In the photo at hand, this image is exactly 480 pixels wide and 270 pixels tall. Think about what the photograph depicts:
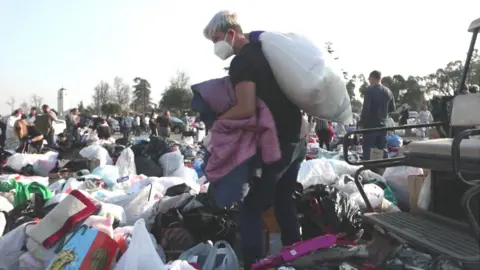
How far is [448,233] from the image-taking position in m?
2.38

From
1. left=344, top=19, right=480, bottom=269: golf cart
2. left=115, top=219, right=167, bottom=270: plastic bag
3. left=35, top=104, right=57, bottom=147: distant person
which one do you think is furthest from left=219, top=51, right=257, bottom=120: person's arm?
left=35, top=104, right=57, bottom=147: distant person

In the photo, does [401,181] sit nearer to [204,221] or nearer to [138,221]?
[204,221]

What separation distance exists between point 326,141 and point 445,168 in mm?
9690

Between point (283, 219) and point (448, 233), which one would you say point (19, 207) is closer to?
point (283, 219)

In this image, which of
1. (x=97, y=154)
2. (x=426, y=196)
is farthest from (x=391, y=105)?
(x=426, y=196)

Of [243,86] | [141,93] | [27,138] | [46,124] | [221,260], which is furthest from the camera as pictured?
[141,93]

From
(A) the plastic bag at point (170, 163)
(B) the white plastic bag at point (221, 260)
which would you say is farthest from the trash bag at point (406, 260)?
(A) the plastic bag at point (170, 163)

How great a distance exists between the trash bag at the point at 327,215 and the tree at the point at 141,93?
73.9 meters

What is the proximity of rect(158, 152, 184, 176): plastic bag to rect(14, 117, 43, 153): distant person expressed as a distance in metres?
5.66

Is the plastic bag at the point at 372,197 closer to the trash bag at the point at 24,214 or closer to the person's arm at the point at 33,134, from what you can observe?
the trash bag at the point at 24,214

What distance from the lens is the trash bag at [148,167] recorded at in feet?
23.8

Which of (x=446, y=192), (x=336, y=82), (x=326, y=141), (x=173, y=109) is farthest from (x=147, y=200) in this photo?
(x=173, y=109)

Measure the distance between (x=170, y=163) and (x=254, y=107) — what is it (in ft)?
15.3

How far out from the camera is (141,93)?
7981cm
